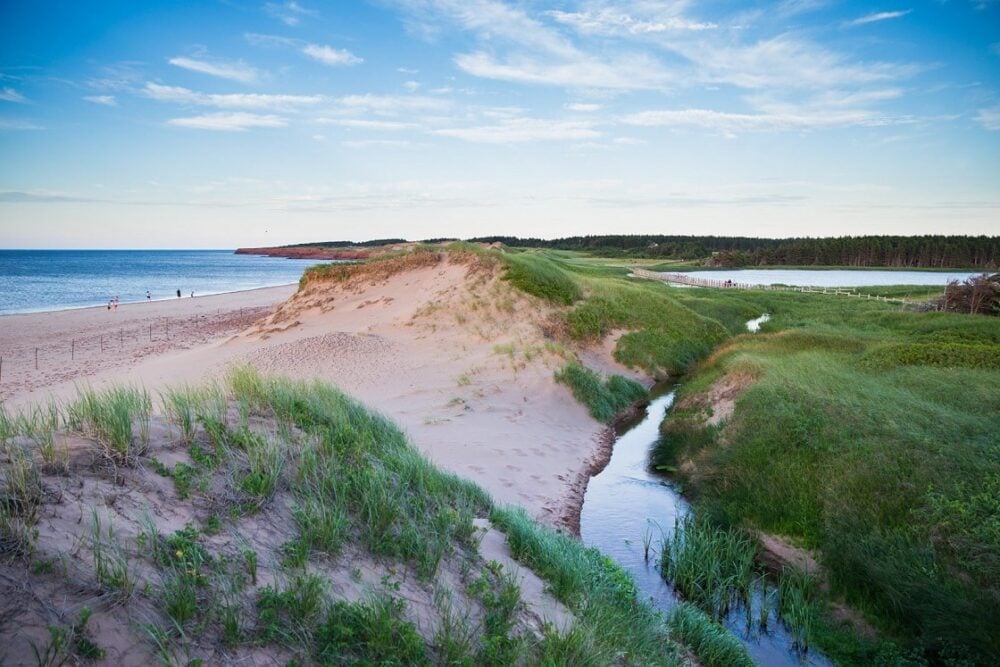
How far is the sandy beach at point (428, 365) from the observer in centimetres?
1386

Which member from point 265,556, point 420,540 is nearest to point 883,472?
point 420,540

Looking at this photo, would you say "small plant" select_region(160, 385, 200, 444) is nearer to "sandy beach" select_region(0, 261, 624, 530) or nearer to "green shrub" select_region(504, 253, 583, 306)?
"sandy beach" select_region(0, 261, 624, 530)

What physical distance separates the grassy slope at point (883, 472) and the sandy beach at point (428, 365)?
343 centimetres

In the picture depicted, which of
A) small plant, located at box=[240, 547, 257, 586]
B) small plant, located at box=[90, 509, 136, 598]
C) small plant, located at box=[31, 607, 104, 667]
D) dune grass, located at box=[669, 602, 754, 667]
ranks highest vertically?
small plant, located at box=[90, 509, 136, 598]

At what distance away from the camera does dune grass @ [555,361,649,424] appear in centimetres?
1948

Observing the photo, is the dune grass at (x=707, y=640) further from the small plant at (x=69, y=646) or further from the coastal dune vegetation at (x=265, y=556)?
the small plant at (x=69, y=646)

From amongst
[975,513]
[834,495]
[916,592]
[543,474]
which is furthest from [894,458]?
[543,474]

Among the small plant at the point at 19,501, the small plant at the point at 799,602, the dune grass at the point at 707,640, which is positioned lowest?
the small plant at the point at 799,602

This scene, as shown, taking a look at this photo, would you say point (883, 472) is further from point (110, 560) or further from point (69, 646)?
point (69, 646)

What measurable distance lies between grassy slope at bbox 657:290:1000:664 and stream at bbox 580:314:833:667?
32.4 inches

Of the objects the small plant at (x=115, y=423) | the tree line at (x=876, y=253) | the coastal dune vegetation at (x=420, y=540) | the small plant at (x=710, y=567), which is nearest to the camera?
the coastal dune vegetation at (x=420, y=540)

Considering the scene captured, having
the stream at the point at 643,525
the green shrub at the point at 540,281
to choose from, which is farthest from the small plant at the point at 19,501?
the green shrub at the point at 540,281

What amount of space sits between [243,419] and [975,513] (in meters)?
10.2

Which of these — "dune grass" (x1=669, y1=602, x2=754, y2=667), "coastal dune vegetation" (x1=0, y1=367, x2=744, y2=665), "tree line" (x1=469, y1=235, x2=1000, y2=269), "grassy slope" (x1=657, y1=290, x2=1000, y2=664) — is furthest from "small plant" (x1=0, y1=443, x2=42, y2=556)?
"tree line" (x1=469, y1=235, x2=1000, y2=269)
